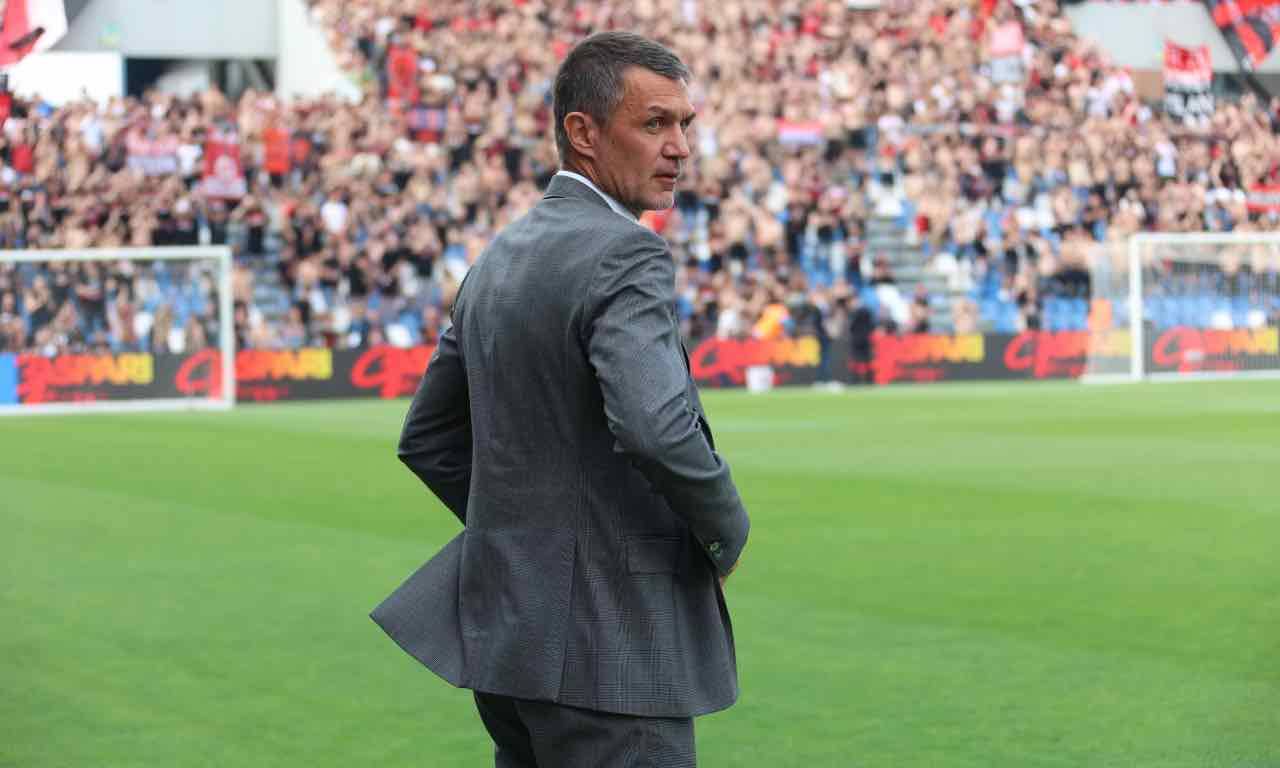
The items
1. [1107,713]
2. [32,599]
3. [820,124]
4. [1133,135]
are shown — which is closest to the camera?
[1107,713]

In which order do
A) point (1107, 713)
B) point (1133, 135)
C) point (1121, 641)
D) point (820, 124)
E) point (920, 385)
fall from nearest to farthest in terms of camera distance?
point (1107, 713)
point (1121, 641)
point (920, 385)
point (820, 124)
point (1133, 135)

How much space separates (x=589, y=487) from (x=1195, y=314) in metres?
30.9

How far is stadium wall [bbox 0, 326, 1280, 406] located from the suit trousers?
25136 mm

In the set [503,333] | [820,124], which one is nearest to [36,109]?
[820,124]

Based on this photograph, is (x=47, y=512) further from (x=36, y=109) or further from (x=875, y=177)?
(x=875, y=177)

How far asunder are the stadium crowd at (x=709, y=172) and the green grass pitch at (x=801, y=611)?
37.3ft

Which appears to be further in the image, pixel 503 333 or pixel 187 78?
pixel 187 78

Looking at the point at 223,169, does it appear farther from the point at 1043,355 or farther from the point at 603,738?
the point at 603,738

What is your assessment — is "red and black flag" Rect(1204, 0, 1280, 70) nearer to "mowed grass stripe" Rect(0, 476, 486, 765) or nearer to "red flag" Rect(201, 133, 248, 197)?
"red flag" Rect(201, 133, 248, 197)

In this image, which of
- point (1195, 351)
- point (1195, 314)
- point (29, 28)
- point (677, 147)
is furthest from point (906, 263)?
point (677, 147)

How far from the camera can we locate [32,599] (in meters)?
9.91

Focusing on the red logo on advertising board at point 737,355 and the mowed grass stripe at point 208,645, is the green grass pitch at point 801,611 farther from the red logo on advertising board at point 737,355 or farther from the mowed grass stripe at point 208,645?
the red logo on advertising board at point 737,355

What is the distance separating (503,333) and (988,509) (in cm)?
1003

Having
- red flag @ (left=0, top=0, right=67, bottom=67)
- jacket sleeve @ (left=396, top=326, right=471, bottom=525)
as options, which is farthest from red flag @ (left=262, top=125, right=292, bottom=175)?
jacket sleeve @ (left=396, top=326, right=471, bottom=525)
